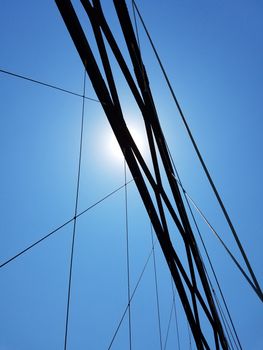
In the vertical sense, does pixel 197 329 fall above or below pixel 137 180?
below

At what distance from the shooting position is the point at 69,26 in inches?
146

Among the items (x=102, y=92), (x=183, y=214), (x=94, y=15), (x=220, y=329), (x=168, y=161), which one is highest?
(x=94, y=15)

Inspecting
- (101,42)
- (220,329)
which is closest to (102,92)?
(101,42)

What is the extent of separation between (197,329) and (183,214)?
12.3ft

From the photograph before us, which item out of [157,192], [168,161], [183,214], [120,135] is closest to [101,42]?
[120,135]

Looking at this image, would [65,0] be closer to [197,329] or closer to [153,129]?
[153,129]

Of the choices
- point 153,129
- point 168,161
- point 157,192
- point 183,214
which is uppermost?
point 153,129

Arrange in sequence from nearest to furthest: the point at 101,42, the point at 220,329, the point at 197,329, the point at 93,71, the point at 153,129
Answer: the point at 101,42
the point at 93,71
the point at 153,129
the point at 220,329
the point at 197,329

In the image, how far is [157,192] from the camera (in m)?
5.40

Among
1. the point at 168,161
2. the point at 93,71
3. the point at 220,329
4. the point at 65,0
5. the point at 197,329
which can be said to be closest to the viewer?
the point at 65,0

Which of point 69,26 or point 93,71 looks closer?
point 69,26

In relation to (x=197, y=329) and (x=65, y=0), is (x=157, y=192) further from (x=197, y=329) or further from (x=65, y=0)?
(x=197, y=329)

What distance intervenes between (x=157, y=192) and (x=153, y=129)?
150 cm

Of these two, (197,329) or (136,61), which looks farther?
(197,329)
